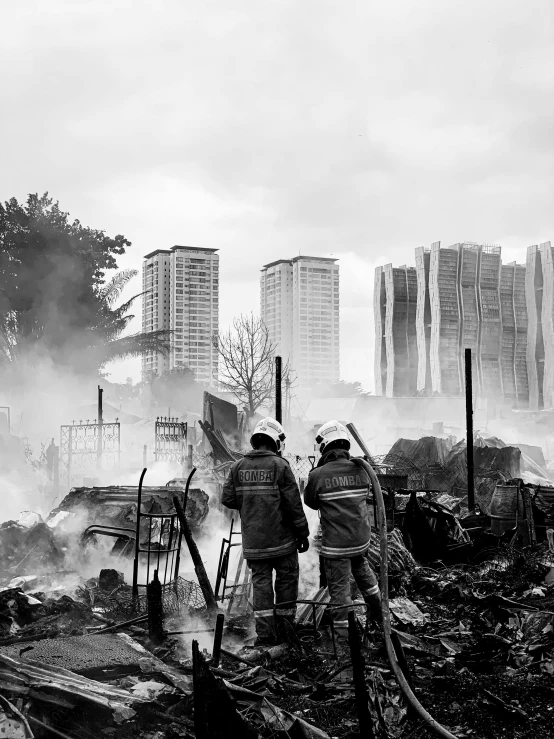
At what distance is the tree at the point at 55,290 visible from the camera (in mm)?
29250

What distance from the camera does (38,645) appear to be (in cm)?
521

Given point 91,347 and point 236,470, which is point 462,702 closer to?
point 236,470

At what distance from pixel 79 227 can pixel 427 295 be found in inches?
893

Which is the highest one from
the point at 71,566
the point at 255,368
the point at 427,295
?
the point at 427,295

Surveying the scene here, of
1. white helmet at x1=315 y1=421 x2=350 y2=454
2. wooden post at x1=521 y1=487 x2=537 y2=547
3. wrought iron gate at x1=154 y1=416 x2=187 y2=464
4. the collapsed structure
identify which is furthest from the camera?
the collapsed structure

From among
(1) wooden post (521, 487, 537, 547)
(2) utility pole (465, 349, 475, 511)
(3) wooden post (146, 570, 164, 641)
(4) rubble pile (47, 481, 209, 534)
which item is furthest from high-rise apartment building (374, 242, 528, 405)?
(3) wooden post (146, 570, 164, 641)

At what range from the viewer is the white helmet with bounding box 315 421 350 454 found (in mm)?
6520

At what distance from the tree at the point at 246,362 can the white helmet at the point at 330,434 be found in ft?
85.9

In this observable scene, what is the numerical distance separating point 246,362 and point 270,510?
28068 mm

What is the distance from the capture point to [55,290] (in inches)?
1160

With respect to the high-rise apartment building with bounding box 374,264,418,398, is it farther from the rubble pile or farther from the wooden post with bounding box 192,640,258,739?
the wooden post with bounding box 192,640,258,739

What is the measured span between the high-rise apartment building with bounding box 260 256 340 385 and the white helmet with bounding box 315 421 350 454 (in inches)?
2178

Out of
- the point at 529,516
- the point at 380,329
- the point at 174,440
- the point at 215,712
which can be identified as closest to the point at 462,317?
the point at 380,329

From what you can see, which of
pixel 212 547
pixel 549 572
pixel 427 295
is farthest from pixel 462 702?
pixel 427 295
